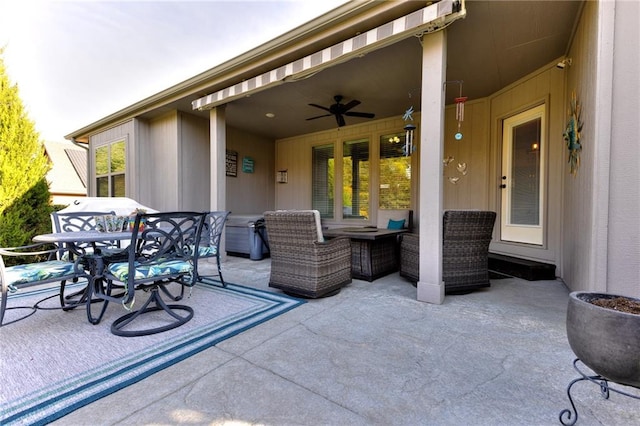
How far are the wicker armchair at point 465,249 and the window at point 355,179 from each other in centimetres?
345

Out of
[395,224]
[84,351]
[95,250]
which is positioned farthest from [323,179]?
[84,351]

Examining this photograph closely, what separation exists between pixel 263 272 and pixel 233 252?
71.6 inches

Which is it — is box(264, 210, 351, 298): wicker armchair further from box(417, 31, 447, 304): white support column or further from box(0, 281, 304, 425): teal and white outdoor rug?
box(417, 31, 447, 304): white support column

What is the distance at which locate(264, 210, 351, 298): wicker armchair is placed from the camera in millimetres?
2914

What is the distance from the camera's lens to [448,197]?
5.36 m

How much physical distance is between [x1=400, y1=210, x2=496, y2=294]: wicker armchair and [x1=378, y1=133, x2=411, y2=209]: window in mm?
2723

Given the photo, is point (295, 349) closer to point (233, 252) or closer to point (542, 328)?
point (542, 328)

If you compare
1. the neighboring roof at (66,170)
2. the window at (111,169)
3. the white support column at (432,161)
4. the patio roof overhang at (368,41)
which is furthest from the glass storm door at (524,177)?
the neighboring roof at (66,170)

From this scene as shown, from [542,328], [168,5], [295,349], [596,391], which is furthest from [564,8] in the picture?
[168,5]

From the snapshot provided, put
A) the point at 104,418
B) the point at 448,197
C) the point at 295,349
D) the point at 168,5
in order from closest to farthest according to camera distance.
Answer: the point at 104,418 → the point at 295,349 → the point at 168,5 → the point at 448,197

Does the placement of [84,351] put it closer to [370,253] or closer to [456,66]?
[370,253]

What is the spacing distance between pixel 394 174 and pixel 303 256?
380cm

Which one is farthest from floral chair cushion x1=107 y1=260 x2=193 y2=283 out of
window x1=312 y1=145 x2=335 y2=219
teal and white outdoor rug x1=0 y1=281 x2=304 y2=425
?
window x1=312 y1=145 x2=335 y2=219

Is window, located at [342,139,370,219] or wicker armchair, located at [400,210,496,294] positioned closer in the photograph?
wicker armchair, located at [400,210,496,294]
